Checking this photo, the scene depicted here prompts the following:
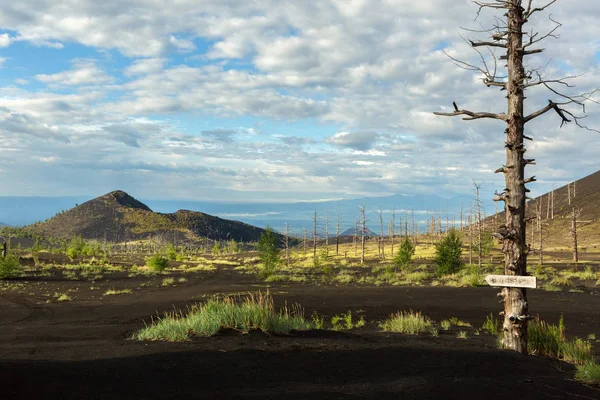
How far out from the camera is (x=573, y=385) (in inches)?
316

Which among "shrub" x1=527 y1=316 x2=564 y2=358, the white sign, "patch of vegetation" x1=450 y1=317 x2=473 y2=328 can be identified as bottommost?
"patch of vegetation" x1=450 y1=317 x2=473 y2=328

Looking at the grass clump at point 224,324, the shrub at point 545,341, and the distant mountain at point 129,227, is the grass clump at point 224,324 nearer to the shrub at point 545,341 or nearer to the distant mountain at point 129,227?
the shrub at point 545,341

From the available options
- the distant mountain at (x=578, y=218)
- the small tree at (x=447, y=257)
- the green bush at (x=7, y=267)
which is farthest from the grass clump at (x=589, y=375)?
the distant mountain at (x=578, y=218)

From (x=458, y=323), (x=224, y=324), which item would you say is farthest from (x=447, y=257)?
A: (x=224, y=324)

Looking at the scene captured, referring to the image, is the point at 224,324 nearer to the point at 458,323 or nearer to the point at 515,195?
the point at 515,195

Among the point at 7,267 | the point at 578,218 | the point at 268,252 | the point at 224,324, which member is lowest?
the point at 7,267

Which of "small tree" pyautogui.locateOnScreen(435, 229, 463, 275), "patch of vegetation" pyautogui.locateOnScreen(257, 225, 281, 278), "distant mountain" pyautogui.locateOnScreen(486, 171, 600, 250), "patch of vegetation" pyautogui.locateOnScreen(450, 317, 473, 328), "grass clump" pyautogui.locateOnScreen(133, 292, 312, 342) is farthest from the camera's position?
"distant mountain" pyautogui.locateOnScreen(486, 171, 600, 250)

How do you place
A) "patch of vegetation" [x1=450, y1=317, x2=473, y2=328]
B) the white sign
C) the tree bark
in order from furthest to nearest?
"patch of vegetation" [x1=450, y1=317, x2=473, y2=328]
the tree bark
the white sign

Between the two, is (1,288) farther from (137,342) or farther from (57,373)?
(57,373)

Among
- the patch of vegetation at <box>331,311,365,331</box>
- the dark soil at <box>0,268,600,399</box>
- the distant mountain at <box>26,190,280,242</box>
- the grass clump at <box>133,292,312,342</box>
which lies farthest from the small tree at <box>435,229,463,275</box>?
the distant mountain at <box>26,190,280,242</box>

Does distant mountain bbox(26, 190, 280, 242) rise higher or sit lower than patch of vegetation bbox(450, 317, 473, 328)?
higher

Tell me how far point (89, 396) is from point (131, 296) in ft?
87.8

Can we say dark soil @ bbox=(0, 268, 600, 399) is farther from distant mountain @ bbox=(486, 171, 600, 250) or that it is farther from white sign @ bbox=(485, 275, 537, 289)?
distant mountain @ bbox=(486, 171, 600, 250)

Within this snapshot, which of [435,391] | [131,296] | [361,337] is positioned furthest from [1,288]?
[435,391]
